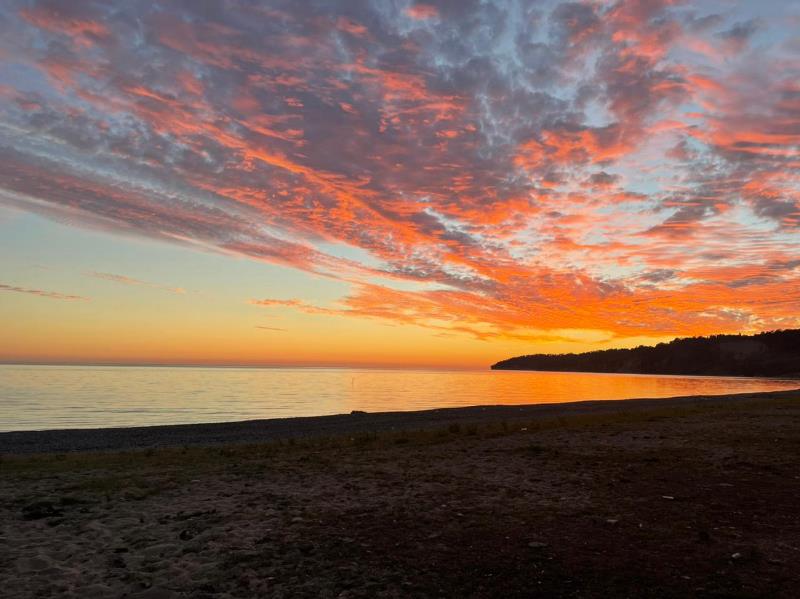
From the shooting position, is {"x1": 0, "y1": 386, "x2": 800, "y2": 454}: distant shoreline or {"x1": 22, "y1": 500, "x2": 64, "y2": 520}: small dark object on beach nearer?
{"x1": 22, "y1": 500, "x2": 64, "y2": 520}: small dark object on beach

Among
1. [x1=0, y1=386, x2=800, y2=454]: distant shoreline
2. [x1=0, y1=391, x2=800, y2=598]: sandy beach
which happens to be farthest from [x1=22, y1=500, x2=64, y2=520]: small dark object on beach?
[x1=0, y1=386, x2=800, y2=454]: distant shoreline

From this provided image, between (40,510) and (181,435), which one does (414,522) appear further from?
(181,435)

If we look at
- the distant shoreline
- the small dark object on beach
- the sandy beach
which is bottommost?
the distant shoreline

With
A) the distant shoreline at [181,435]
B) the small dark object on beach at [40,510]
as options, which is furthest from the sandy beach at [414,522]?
the distant shoreline at [181,435]

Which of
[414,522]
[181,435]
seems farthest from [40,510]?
[181,435]

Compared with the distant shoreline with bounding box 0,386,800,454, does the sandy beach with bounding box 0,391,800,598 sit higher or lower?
higher

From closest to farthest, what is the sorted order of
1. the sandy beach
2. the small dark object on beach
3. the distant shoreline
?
the sandy beach → the small dark object on beach → the distant shoreline

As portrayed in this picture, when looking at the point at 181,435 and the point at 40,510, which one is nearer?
the point at 40,510

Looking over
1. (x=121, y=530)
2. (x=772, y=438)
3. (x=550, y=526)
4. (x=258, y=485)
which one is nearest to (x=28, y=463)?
(x=258, y=485)

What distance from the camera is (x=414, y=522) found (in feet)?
29.8

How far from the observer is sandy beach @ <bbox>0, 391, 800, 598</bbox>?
254 inches

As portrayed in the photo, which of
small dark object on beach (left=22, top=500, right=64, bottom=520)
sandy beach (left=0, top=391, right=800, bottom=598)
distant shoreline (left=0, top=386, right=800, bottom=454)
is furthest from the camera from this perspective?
distant shoreline (left=0, top=386, right=800, bottom=454)

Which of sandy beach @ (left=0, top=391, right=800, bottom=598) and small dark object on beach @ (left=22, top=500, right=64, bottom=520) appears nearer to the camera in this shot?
sandy beach @ (left=0, top=391, right=800, bottom=598)

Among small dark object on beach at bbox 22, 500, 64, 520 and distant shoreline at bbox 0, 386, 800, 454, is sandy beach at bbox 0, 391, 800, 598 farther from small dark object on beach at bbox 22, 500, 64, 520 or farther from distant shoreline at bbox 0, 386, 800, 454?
distant shoreline at bbox 0, 386, 800, 454
